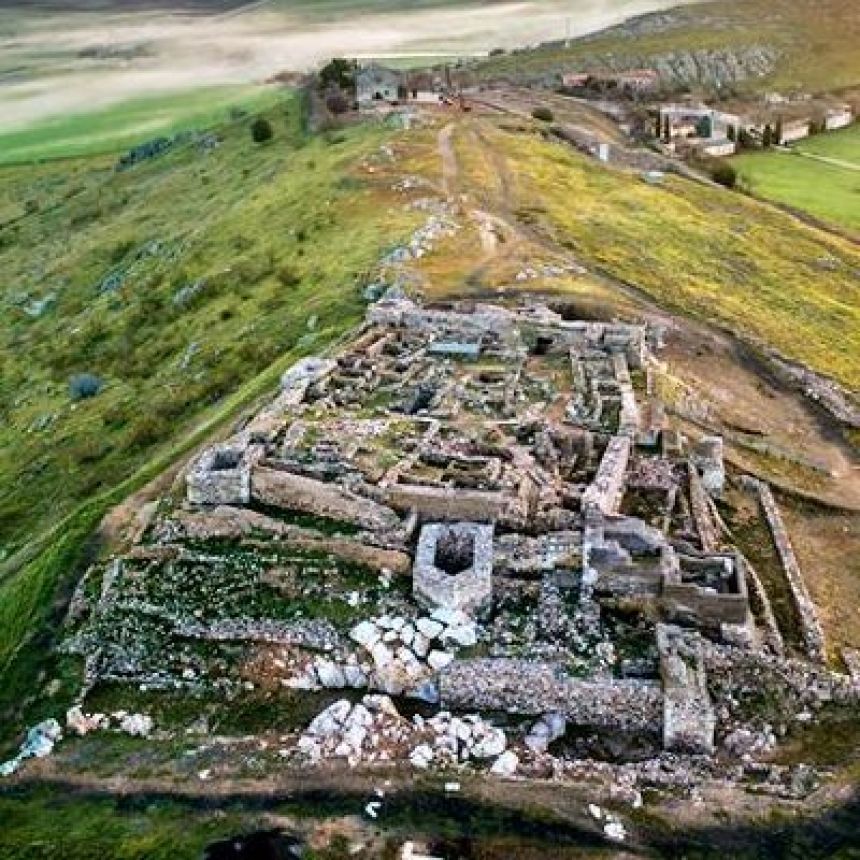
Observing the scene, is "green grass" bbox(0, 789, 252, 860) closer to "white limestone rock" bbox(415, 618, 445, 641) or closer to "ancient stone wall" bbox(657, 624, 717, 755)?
"white limestone rock" bbox(415, 618, 445, 641)

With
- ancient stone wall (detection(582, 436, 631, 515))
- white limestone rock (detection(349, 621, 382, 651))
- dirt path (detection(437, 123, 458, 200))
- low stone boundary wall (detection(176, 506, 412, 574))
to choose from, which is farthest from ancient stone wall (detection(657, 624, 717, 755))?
dirt path (detection(437, 123, 458, 200))

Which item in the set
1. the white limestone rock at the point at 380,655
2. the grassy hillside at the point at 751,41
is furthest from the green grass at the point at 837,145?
the white limestone rock at the point at 380,655

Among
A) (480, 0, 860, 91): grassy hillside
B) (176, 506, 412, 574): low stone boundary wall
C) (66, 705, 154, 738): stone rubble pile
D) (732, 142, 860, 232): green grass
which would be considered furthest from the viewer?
(480, 0, 860, 91): grassy hillside

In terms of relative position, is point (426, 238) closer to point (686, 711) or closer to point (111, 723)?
point (111, 723)

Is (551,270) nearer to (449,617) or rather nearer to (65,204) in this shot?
(449,617)

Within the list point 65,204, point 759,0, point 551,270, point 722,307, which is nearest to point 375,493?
point 551,270

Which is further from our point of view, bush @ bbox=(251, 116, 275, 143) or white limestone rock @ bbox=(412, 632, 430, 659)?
bush @ bbox=(251, 116, 275, 143)

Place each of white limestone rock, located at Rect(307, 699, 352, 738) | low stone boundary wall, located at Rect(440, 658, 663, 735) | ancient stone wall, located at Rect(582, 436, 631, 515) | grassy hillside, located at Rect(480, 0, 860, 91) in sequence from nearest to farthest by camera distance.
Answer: white limestone rock, located at Rect(307, 699, 352, 738) → low stone boundary wall, located at Rect(440, 658, 663, 735) → ancient stone wall, located at Rect(582, 436, 631, 515) → grassy hillside, located at Rect(480, 0, 860, 91)
